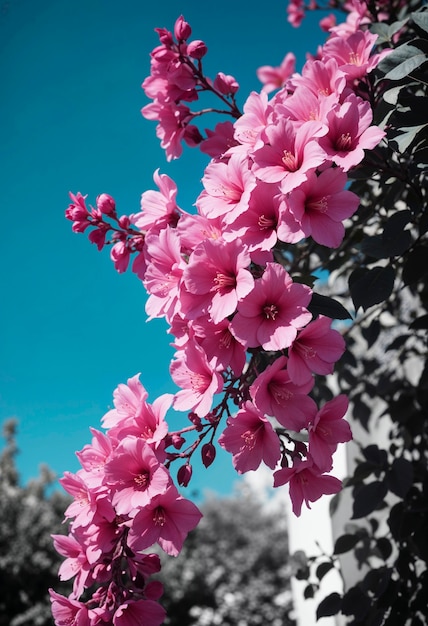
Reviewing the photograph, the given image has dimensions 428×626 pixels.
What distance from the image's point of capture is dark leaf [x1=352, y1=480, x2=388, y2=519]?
4.15 ft

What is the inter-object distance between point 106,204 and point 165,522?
0.62 meters

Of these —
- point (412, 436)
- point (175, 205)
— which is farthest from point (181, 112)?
point (412, 436)

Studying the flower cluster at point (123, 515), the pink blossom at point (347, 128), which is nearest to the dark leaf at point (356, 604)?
the flower cluster at point (123, 515)

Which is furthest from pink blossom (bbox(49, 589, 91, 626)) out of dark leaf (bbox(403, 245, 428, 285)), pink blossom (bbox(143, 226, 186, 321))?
dark leaf (bbox(403, 245, 428, 285))

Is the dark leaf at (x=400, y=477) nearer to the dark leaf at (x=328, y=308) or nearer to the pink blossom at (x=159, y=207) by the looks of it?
the dark leaf at (x=328, y=308)

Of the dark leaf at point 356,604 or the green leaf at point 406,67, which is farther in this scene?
the dark leaf at point 356,604

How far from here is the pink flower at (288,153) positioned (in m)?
0.87

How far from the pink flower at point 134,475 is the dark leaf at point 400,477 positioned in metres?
0.62

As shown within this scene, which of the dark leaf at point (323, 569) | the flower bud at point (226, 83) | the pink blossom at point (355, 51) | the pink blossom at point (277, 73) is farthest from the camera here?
the pink blossom at point (277, 73)

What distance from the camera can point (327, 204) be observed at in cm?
90

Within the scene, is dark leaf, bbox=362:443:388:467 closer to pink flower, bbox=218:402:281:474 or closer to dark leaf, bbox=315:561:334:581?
dark leaf, bbox=315:561:334:581

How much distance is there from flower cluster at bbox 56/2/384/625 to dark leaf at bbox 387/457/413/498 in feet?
1.38

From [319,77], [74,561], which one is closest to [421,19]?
[319,77]

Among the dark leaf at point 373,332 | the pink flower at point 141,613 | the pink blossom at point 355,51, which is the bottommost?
the pink flower at point 141,613
